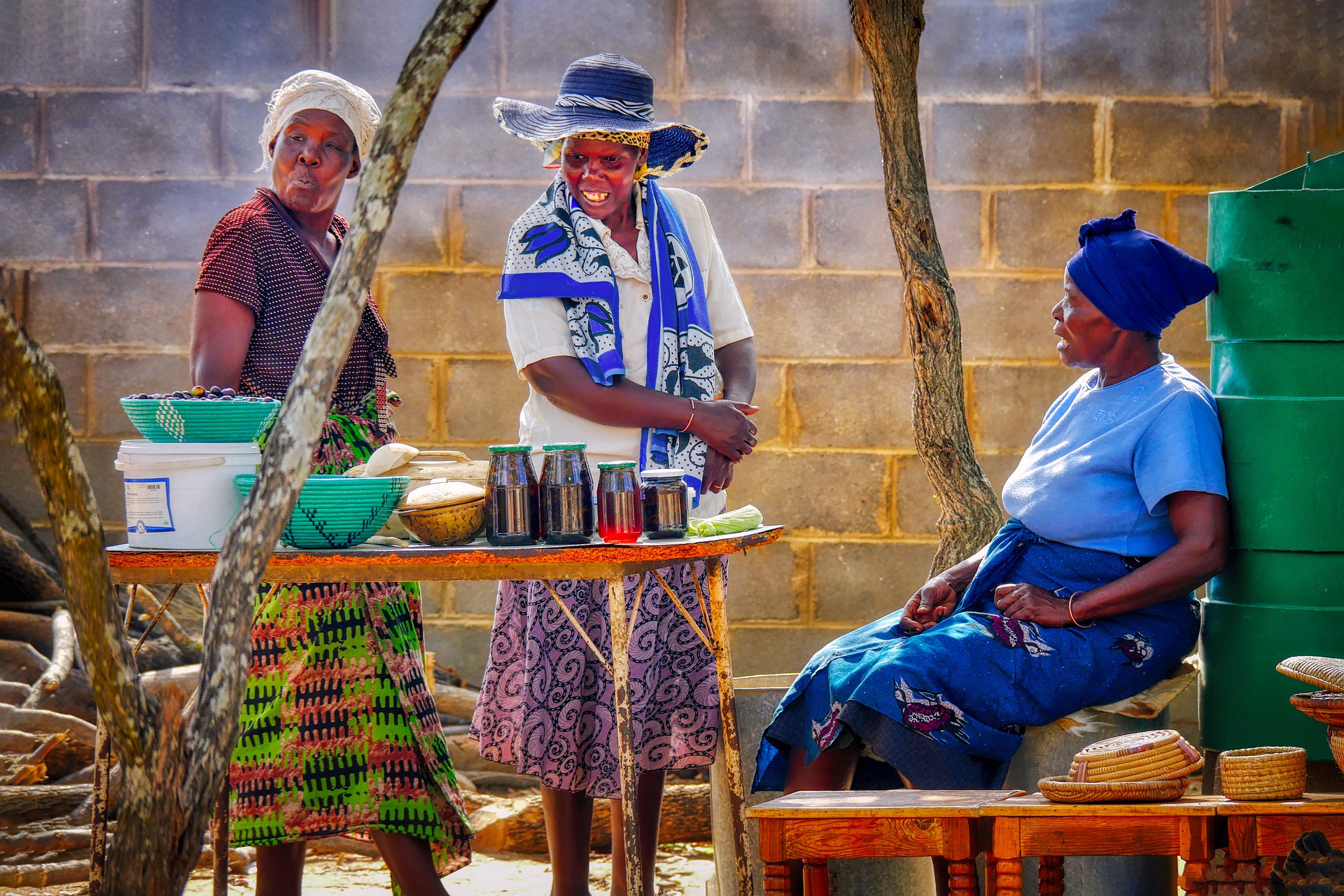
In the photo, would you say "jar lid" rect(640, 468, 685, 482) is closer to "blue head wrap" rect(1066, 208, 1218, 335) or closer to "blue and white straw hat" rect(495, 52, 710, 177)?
"blue and white straw hat" rect(495, 52, 710, 177)

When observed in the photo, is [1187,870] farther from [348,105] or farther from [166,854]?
[348,105]

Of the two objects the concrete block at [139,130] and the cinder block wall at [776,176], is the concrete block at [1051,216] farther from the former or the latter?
the concrete block at [139,130]

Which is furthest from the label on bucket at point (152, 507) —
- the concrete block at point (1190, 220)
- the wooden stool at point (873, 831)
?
the concrete block at point (1190, 220)

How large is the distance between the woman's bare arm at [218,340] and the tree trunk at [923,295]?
1856 mm

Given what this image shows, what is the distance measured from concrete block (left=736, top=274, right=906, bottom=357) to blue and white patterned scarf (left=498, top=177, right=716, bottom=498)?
1755mm

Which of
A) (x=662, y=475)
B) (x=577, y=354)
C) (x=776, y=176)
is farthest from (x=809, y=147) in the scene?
(x=662, y=475)

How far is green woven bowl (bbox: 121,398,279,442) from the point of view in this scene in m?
2.94

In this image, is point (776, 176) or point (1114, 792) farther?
point (776, 176)

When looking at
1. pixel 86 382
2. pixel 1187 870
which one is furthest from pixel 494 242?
pixel 1187 870

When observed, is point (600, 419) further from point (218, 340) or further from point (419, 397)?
point (419, 397)

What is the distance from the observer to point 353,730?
→ 3.38m

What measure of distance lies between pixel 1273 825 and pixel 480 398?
3.55 meters

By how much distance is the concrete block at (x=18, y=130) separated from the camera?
5367 millimetres

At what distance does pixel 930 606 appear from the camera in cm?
347
